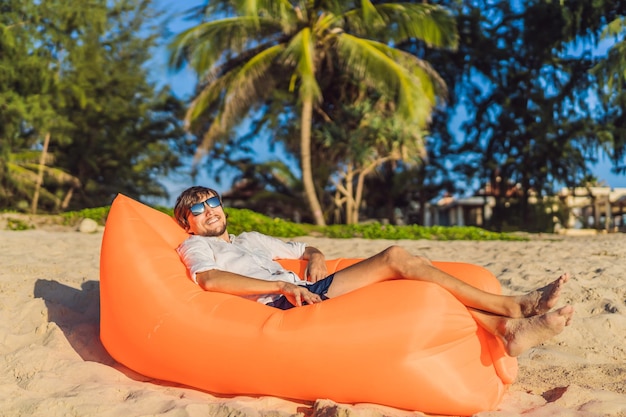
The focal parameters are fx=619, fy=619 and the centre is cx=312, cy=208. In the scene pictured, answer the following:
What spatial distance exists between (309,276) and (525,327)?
1.32 metres

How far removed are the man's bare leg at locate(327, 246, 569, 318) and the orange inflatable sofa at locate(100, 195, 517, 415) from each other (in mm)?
63

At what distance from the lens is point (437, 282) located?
106 inches

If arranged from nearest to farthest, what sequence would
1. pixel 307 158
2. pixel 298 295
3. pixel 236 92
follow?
pixel 298 295 < pixel 236 92 < pixel 307 158

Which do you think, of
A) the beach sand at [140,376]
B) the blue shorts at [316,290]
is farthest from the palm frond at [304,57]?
the blue shorts at [316,290]

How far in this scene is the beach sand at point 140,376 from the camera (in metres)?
2.59

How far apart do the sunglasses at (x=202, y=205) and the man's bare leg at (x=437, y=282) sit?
825 millimetres

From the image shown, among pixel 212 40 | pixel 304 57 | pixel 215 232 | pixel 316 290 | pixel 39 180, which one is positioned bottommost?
pixel 316 290

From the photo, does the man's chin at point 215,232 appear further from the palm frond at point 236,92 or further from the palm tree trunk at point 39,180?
the palm tree trunk at point 39,180

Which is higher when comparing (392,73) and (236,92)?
(392,73)

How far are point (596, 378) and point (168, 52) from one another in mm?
11705

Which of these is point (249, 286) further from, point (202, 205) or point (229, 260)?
point (202, 205)

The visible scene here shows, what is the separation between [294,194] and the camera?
58.0 ft

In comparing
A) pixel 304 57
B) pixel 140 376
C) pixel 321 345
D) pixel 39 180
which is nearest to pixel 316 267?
pixel 321 345

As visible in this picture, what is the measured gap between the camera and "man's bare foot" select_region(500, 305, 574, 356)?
250 centimetres
